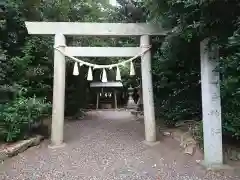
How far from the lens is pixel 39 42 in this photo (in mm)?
6684

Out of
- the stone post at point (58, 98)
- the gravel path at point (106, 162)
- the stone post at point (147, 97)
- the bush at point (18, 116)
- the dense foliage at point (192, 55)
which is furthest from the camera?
the stone post at point (147, 97)

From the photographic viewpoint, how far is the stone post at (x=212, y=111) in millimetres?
4121

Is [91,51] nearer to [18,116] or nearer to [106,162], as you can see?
[18,116]

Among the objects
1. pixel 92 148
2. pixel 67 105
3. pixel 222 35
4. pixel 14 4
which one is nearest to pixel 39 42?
pixel 14 4

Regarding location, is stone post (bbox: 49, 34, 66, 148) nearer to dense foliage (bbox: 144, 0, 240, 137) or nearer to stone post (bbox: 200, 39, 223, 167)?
dense foliage (bbox: 144, 0, 240, 137)

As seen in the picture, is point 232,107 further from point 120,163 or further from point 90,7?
point 90,7

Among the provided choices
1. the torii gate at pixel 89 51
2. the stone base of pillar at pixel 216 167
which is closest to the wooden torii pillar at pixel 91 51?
the torii gate at pixel 89 51

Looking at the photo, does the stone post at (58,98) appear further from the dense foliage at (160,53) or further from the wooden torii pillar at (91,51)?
the dense foliage at (160,53)

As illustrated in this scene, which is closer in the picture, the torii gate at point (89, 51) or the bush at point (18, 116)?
the bush at point (18, 116)

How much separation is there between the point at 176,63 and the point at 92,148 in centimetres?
266

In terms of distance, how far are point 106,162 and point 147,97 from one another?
178cm

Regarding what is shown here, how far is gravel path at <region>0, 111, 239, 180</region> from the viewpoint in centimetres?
394

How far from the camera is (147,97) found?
554cm

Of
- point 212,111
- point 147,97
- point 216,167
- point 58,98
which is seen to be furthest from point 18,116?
point 216,167
